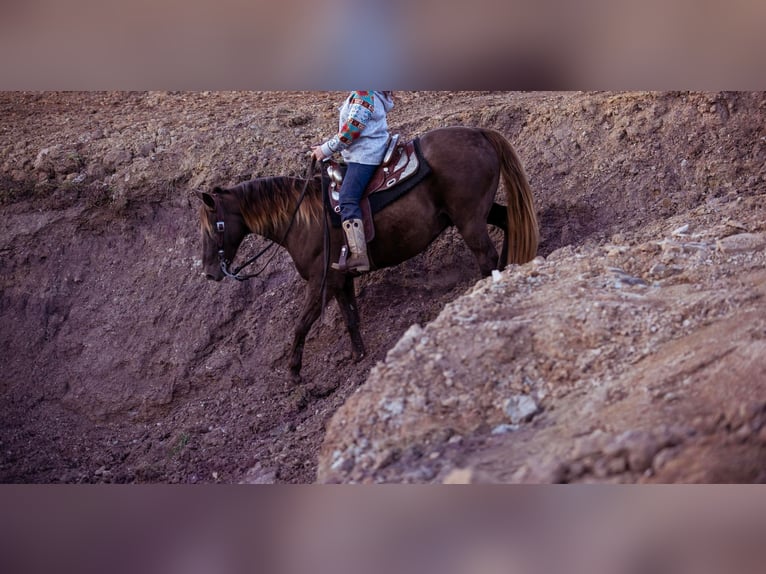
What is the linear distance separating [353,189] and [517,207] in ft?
4.39

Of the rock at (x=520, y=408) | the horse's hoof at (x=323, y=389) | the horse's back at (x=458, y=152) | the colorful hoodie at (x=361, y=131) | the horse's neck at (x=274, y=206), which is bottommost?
the horse's hoof at (x=323, y=389)

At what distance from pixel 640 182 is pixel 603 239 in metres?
0.86

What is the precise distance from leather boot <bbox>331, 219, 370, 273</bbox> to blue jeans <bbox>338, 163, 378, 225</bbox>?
6 cm

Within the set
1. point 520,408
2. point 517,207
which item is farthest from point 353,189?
point 520,408

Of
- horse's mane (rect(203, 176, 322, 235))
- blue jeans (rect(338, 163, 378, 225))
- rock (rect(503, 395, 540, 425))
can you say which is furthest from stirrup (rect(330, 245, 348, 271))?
rock (rect(503, 395, 540, 425))

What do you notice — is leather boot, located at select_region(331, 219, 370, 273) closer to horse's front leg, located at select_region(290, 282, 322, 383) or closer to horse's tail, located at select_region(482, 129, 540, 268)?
horse's front leg, located at select_region(290, 282, 322, 383)

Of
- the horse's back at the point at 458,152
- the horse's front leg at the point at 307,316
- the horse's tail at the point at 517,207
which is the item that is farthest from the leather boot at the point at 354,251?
the horse's tail at the point at 517,207

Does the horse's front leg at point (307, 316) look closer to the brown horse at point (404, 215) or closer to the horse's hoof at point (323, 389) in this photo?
the brown horse at point (404, 215)

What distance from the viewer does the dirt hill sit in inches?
162

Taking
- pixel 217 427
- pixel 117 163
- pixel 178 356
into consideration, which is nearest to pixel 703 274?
pixel 217 427

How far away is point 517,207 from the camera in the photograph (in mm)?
6473

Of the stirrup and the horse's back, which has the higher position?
the horse's back

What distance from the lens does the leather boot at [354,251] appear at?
6160 mm

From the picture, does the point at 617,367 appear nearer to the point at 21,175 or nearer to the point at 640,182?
the point at 640,182
